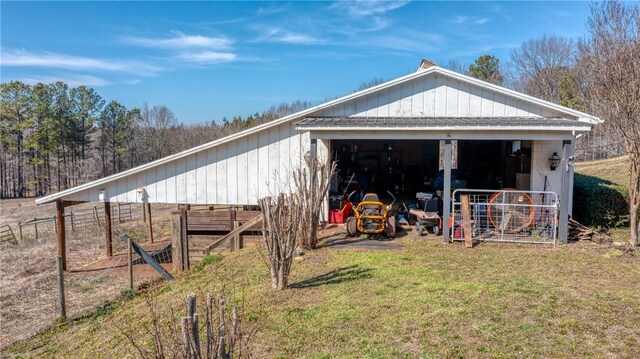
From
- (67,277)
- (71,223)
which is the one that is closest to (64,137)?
(71,223)

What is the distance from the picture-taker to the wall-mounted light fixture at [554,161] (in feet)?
34.3

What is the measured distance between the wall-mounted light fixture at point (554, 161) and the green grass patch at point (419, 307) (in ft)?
9.50

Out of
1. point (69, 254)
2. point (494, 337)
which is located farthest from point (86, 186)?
point (494, 337)

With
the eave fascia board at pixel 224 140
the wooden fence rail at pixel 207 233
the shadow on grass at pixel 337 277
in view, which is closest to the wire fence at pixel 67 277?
the wooden fence rail at pixel 207 233

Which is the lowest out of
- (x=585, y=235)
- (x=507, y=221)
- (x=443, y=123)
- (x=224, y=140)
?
(x=585, y=235)

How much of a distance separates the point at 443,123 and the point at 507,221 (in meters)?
2.67

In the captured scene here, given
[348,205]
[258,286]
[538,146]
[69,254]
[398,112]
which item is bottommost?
[69,254]

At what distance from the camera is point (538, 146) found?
35.2ft

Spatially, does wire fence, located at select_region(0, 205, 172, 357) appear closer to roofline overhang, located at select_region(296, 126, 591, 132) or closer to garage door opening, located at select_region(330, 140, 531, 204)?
roofline overhang, located at select_region(296, 126, 591, 132)

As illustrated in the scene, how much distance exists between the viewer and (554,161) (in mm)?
10477

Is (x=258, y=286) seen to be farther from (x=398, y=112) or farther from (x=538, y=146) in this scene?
(x=538, y=146)

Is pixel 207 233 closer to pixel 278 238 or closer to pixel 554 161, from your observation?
pixel 278 238

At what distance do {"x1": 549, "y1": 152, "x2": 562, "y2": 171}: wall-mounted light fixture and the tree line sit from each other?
32.2 meters

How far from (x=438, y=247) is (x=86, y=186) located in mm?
9134
